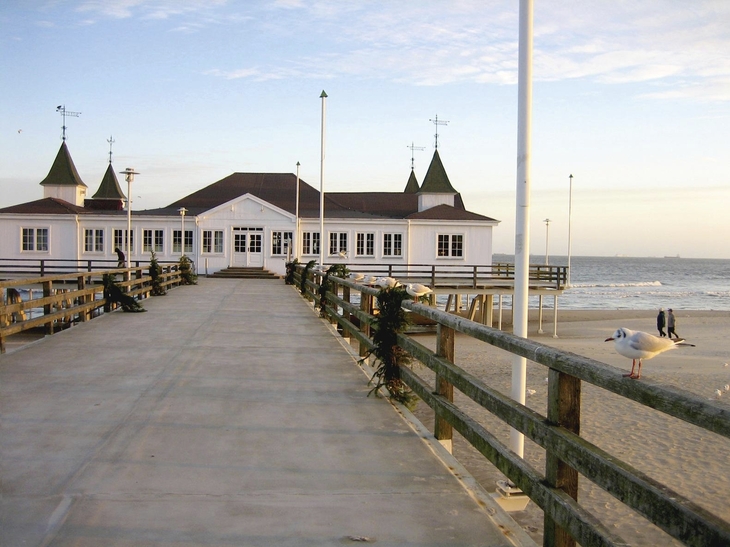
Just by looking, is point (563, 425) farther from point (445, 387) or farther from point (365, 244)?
point (365, 244)

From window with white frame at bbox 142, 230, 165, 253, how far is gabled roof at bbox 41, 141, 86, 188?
11004mm

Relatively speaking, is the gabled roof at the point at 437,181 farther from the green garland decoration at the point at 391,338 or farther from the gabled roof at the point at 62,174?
the green garland decoration at the point at 391,338

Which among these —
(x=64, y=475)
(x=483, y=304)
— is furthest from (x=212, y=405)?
(x=483, y=304)

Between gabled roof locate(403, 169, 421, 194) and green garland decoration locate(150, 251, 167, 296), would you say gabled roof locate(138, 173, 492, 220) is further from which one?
green garland decoration locate(150, 251, 167, 296)

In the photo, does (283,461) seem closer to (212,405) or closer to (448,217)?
(212,405)

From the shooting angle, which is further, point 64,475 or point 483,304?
point 483,304

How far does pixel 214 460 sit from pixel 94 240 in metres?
35.9

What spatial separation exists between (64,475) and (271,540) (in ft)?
5.46

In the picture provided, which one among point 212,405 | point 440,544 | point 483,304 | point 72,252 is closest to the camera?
point 440,544

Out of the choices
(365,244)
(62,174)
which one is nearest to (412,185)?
(365,244)

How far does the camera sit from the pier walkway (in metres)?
3.62

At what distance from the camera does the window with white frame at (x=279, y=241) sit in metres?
38.2

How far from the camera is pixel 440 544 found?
11.4ft

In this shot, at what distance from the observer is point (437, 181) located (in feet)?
142
